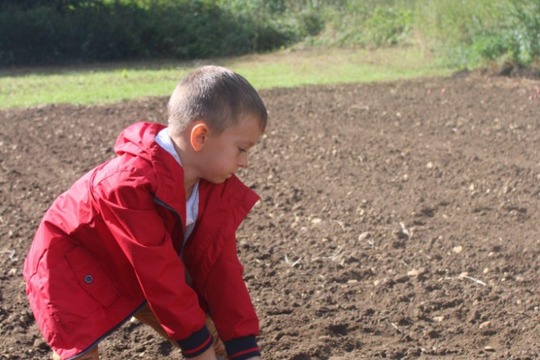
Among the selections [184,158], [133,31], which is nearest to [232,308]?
[184,158]

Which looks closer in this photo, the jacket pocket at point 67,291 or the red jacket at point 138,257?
the red jacket at point 138,257

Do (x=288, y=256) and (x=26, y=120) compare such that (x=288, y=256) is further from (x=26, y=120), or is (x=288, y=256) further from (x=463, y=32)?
(x=463, y=32)

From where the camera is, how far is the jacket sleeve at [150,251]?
299 cm

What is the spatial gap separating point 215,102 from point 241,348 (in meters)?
0.87

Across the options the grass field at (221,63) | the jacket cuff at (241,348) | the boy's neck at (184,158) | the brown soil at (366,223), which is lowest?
the grass field at (221,63)

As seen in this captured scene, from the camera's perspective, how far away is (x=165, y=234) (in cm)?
305

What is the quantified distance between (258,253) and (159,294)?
2299mm

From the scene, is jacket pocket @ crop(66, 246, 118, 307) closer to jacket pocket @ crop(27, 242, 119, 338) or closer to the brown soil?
jacket pocket @ crop(27, 242, 119, 338)

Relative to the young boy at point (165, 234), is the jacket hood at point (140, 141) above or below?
above

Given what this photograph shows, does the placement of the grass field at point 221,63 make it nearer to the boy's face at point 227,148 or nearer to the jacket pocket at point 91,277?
the jacket pocket at point 91,277

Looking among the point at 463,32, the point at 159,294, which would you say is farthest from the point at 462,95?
the point at 159,294

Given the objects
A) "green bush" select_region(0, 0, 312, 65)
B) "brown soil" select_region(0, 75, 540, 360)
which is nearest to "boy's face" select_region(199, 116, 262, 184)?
"brown soil" select_region(0, 75, 540, 360)

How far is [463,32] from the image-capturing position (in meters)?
13.9

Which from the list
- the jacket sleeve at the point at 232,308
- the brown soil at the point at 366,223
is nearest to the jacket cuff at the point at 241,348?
the jacket sleeve at the point at 232,308
